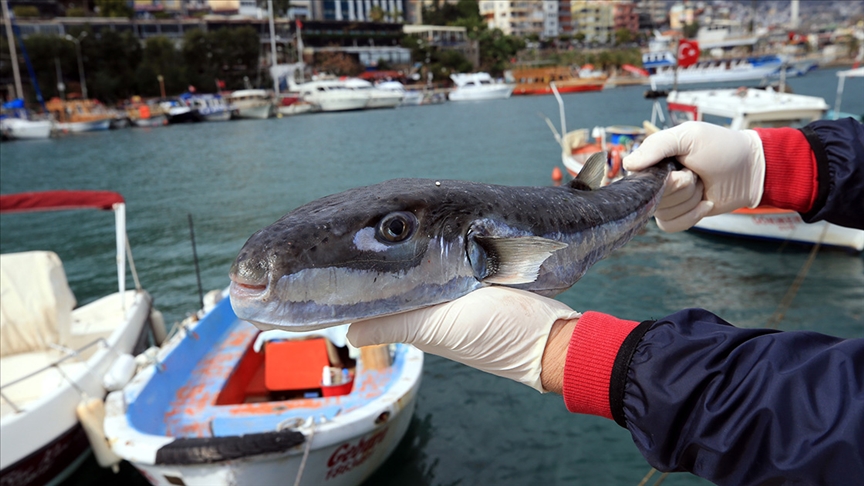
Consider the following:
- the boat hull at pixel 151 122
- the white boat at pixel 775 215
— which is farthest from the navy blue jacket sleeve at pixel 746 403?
the boat hull at pixel 151 122

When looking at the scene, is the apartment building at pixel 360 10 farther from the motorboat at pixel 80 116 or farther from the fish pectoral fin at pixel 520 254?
the fish pectoral fin at pixel 520 254

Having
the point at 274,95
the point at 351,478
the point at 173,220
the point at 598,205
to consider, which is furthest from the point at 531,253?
the point at 274,95

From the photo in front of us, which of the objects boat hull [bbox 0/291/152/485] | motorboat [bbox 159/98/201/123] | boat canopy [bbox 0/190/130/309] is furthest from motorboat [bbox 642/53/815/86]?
boat hull [bbox 0/291/152/485]

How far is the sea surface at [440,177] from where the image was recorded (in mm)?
8406

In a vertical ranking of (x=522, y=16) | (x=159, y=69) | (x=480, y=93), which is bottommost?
(x=480, y=93)

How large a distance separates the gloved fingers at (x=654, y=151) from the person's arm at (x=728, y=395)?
1610 mm

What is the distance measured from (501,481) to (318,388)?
313 centimetres

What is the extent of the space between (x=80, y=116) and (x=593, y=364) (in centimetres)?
8098

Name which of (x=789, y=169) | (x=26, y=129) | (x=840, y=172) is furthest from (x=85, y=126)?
(x=840, y=172)

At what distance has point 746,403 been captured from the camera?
5.88 feet

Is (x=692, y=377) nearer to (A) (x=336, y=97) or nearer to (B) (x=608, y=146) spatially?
(B) (x=608, y=146)

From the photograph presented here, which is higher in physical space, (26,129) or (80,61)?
(80,61)

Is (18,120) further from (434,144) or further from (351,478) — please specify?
(351,478)

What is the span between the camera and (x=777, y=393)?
1754 mm
